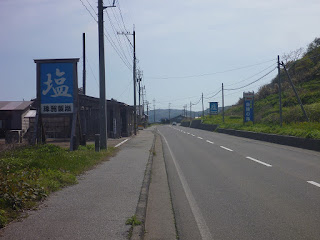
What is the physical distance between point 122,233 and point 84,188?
3.42m

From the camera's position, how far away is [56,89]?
1678cm

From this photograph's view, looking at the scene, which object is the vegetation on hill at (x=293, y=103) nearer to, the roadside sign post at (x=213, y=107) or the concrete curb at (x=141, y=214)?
the roadside sign post at (x=213, y=107)

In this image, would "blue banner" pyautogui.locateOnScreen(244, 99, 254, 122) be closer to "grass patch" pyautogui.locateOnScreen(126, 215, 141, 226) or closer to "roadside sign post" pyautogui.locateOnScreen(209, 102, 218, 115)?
"roadside sign post" pyautogui.locateOnScreen(209, 102, 218, 115)

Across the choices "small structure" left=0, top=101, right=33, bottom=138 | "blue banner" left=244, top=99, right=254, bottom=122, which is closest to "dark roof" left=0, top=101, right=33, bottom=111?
"small structure" left=0, top=101, right=33, bottom=138

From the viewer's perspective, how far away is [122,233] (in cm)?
503

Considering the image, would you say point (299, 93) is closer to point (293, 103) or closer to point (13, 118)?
point (293, 103)

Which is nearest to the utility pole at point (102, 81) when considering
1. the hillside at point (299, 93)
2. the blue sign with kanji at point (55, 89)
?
the blue sign with kanji at point (55, 89)

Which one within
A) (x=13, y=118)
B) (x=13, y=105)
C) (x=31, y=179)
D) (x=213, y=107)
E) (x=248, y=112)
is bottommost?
(x=31, y=179)

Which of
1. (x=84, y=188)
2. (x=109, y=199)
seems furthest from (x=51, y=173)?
(x=109, y=199)

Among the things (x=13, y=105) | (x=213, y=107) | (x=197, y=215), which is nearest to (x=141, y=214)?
(x=197, y=215)

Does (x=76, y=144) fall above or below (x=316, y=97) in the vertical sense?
below

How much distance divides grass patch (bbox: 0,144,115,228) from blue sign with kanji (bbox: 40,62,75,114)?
11.4ft

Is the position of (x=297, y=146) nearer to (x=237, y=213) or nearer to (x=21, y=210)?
(x=237, y=213)

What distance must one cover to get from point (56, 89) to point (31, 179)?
374 inches
